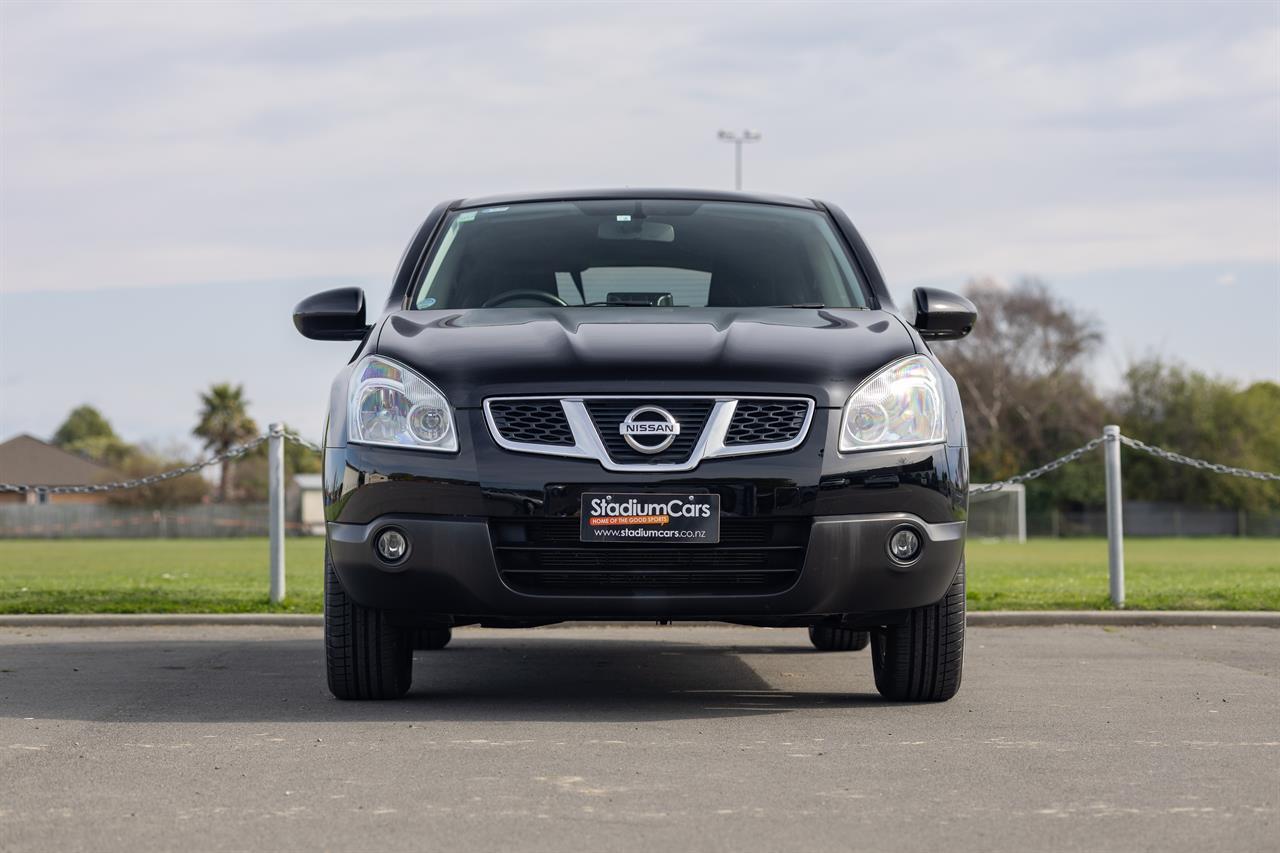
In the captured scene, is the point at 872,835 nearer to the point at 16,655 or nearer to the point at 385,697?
the point at 385,697

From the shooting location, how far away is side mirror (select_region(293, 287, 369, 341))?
6543 millimetres

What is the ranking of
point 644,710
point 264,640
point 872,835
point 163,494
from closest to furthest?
1. point 872,835
2. point 644,710
3. point 264,640
4. point 163,494

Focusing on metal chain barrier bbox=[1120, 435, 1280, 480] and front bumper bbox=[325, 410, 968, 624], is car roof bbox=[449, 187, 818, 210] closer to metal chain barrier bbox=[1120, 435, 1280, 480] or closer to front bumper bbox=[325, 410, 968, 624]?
front bumper bbox=[325, 410, 968, 624]

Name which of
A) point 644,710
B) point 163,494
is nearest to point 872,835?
point 644,710

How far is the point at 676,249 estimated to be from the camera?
692 centimetres

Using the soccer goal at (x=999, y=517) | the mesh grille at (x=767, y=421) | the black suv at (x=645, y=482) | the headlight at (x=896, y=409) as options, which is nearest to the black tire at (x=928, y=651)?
the black suv at (x=645, y=482)

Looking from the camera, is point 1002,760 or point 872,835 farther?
point 1002,760

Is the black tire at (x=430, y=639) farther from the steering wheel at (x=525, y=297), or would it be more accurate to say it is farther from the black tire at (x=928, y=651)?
the black tire at (x=928, y=651)

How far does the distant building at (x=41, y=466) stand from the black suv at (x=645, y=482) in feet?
315

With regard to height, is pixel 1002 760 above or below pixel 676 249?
below

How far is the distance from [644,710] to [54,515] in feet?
238

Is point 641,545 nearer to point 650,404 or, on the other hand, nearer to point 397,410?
point 650,404

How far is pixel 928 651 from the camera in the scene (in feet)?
19.6

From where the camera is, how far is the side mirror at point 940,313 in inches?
259
